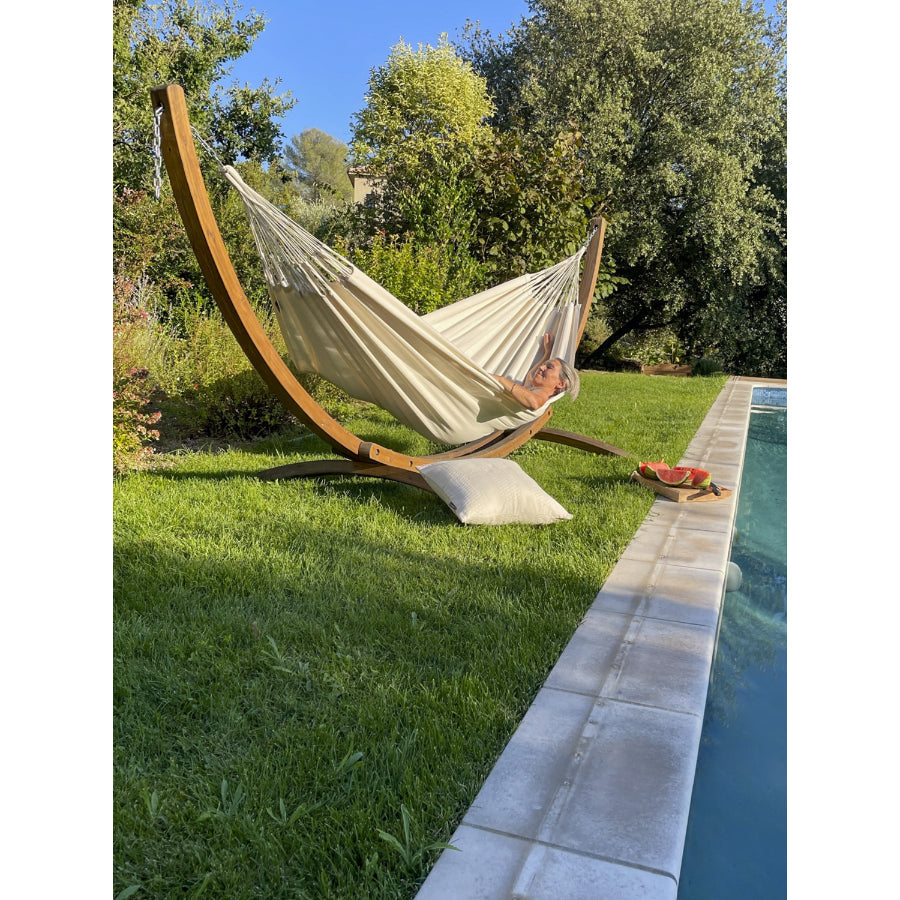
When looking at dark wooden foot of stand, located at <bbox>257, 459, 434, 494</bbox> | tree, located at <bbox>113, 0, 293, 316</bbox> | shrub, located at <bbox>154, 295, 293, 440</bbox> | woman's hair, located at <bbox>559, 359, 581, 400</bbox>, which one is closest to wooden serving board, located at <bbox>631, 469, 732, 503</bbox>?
woman's hair, located at <bbox>559, 359, 581, 400</bbox>

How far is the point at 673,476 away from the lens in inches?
128

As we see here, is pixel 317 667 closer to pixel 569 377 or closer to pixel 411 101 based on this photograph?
pixel 569 377

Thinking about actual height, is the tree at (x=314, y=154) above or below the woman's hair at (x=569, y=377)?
above

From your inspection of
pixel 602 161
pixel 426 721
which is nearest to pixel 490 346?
pixel 426 721

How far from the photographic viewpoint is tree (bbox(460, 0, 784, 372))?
9.77 metres

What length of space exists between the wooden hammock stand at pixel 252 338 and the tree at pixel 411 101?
706cm

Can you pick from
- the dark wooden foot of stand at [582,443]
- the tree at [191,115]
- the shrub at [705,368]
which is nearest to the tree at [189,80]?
the tree at [191,115]

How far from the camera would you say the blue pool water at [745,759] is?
1.21 m

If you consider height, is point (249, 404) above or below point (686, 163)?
below

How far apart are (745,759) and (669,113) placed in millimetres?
10135

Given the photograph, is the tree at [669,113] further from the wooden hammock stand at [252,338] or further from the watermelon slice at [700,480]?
the wooden hammock stand at [252,338]
